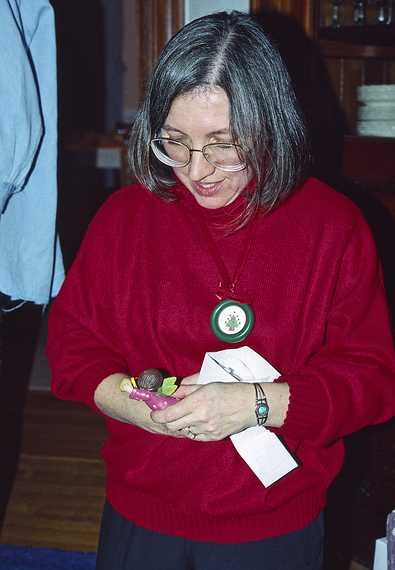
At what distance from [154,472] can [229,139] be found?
0.53 m

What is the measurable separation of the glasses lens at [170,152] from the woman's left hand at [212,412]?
343 millimetres

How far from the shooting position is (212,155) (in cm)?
118

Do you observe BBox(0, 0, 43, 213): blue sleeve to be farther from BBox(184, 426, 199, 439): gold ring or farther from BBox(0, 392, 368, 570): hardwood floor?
BBox(0, 392, 368, 570): hardwood floor

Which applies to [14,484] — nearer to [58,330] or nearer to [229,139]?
[58,330]

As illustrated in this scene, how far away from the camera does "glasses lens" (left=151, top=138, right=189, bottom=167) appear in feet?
3.93

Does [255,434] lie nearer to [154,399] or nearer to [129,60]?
[154,399]

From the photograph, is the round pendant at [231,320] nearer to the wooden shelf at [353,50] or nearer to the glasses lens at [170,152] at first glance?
the glasses lens at [170,152]

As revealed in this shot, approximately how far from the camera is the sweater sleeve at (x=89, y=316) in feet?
4.11

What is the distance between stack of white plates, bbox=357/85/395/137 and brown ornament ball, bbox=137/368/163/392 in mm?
1390

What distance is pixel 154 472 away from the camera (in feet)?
4.08

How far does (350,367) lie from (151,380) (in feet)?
0.97

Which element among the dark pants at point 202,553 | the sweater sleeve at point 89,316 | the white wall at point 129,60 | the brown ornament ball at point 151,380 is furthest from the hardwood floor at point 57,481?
the white wall at point 129,60

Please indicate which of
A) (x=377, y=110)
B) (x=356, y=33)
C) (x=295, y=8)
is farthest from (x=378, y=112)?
(x=295, y=8)

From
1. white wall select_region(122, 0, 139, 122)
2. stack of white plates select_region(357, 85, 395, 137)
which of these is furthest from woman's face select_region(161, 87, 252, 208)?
white wall select_region(122, 0, 139, 122)
